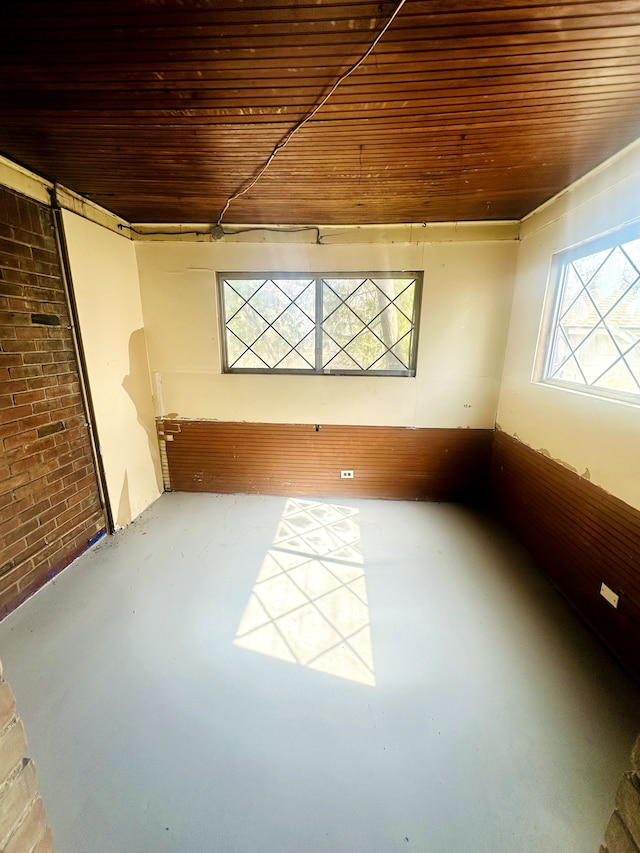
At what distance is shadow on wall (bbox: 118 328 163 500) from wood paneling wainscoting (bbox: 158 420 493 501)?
0.10 metres

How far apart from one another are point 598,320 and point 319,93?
1972 mm

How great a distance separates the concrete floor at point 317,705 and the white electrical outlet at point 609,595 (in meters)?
0.25

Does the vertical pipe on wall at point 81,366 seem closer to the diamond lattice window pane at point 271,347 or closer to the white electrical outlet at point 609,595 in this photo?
the diamond lattice window pane at point 271,347

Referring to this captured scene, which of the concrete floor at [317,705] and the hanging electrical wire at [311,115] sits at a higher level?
the hanging electrical wire at [311,115]

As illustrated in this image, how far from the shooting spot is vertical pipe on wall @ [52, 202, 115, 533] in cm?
221

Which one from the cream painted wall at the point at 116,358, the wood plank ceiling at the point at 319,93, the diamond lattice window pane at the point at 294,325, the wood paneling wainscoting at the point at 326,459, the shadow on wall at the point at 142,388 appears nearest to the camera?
the wood plank ceiling at the point at 319,93

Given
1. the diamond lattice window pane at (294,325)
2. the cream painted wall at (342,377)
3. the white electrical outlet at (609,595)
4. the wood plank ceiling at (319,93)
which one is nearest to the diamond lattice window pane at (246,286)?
the cream painted wall at (342,377)

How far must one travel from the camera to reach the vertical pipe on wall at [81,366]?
2209 mm

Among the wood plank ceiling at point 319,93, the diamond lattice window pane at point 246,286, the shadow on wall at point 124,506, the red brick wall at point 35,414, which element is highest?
the wood plank ceiling at point 319,93

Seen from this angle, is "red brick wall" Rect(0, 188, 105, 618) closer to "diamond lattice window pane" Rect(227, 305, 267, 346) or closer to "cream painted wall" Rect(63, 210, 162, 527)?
"cream painted wall" Rect(63, 210, 162, 527)

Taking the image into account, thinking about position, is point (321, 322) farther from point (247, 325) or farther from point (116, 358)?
point (116, 358)

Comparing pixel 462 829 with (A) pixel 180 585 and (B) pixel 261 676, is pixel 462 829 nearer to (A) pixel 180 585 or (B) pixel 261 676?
Result: (B) pixel 261 676

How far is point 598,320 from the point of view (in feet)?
6.47

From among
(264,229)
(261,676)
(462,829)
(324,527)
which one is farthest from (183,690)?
(264,229)
